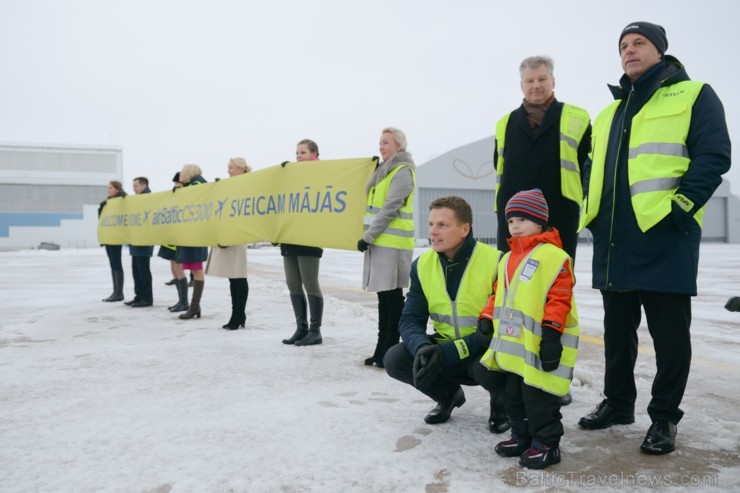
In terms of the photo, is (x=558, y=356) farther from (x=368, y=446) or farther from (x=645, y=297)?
(x=368, y=446)

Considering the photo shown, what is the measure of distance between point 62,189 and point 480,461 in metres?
68.1

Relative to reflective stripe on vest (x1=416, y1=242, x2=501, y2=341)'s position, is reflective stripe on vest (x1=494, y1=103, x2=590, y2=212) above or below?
above

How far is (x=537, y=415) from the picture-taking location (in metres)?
2.28

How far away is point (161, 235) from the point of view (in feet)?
24.6

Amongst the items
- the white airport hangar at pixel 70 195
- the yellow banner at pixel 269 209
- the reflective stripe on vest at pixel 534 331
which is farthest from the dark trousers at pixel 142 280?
the white airport hangar at pixel 70 195

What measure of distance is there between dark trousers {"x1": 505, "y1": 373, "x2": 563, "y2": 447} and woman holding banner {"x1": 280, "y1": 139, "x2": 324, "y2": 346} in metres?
2.75

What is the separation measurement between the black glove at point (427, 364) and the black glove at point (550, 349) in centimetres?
48

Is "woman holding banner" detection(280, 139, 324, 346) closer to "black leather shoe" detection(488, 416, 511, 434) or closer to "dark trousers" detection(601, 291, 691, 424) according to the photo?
"black leather shoe" detection(488, 416, 511, 434)

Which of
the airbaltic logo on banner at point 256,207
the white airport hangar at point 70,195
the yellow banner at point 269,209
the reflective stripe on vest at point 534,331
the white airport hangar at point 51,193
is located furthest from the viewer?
the white airport hangar at point 51,193

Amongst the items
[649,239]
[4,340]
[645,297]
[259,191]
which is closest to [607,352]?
[645,297]

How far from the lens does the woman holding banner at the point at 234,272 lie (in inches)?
228

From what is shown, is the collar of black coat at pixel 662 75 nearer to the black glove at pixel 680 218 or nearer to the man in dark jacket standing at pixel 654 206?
the man in dark jacket standing at pixel 654 206

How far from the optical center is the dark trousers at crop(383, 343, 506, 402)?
8.36 feet

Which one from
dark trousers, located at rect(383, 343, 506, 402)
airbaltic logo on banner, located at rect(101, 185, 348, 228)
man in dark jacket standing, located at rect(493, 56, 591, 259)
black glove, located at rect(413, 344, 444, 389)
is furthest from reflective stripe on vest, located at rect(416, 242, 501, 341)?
airbaltic logo on banner, located at rect(101, 185, 348, 228)
